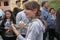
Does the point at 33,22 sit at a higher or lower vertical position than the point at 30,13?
lower

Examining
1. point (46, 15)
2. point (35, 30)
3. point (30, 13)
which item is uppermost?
point (30, 13)

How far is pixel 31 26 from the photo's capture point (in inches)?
120

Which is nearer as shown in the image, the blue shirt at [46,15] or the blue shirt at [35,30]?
the blue shirt at [35,30]

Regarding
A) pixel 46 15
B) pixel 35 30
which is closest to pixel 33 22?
pixel 35 30

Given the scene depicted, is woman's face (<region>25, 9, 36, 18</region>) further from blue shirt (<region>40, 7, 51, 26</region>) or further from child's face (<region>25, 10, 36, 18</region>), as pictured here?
blue shirt (<region>40, 7, 51, 26</region>)

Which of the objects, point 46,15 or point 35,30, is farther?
point 46,15

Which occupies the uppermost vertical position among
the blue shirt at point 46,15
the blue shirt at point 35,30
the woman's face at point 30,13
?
the woman's face at point 30,13

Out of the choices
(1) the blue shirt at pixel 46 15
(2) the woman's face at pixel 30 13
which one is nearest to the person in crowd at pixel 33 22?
(2) the woman's face at pixel 30 13

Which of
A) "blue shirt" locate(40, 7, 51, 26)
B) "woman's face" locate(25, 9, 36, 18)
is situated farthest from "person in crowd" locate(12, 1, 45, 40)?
"blue shirt" locate(40, 7, 51, 26)

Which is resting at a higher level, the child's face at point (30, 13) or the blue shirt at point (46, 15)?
the child's face at point (30, 13)

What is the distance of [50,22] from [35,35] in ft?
16.0

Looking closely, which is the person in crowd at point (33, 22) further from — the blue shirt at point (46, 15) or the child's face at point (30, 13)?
the blue shirt at point (46, 15)

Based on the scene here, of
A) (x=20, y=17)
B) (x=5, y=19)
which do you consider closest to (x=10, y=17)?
(x=5, y=19)

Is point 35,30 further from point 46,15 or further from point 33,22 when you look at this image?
point 46,15
